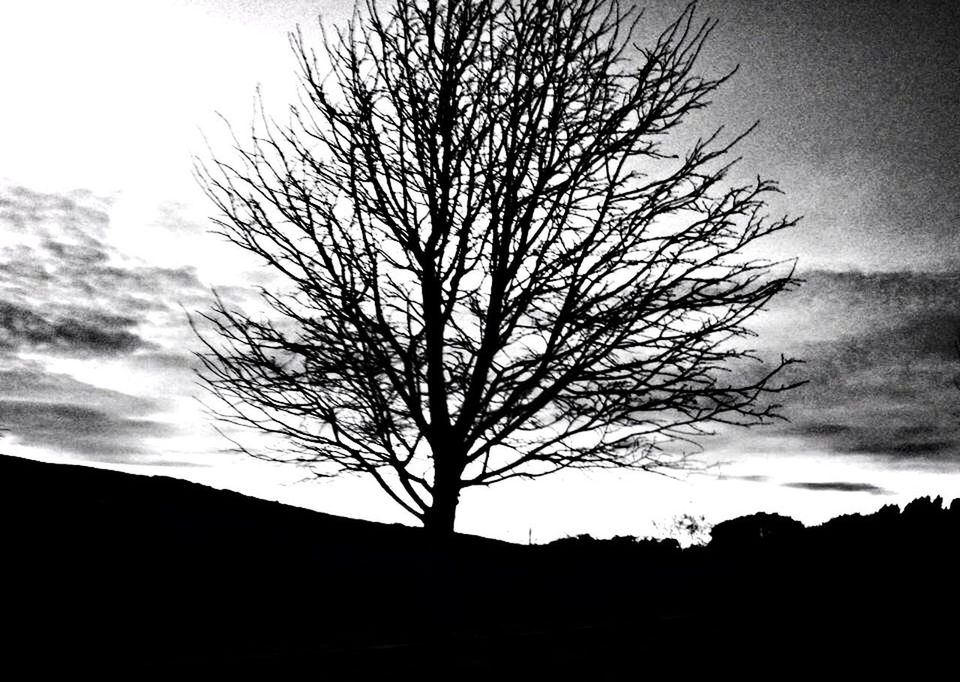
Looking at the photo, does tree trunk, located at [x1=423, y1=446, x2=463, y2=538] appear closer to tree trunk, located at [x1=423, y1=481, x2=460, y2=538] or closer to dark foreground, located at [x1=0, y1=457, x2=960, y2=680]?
tree trunk, located at [x1=423, y1=481, x2=460, y2=538]

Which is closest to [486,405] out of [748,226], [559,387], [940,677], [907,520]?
[559,387]

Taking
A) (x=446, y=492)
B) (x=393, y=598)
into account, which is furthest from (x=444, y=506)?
(x=393, y=598)

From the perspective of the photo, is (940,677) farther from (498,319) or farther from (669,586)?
(498,319)

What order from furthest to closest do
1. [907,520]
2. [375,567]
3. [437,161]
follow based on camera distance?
[437,161] < [907,520] < [375,567]

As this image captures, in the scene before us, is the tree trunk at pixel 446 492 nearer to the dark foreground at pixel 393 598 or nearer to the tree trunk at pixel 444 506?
the tree trunk at pixel 444 506

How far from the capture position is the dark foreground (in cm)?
400

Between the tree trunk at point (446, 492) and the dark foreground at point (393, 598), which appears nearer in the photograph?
the dark foreground at point (393, 598)

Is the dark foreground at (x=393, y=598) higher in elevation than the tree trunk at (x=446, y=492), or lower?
lower

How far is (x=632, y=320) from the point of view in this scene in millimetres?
8688

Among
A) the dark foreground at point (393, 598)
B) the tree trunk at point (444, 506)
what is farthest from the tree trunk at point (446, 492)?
the dark foreground at point (393, 598)

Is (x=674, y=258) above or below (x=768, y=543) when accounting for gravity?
above

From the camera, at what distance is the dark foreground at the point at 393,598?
13.1ft

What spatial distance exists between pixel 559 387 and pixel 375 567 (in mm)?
3187

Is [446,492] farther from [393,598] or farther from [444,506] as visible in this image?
[393,598]
